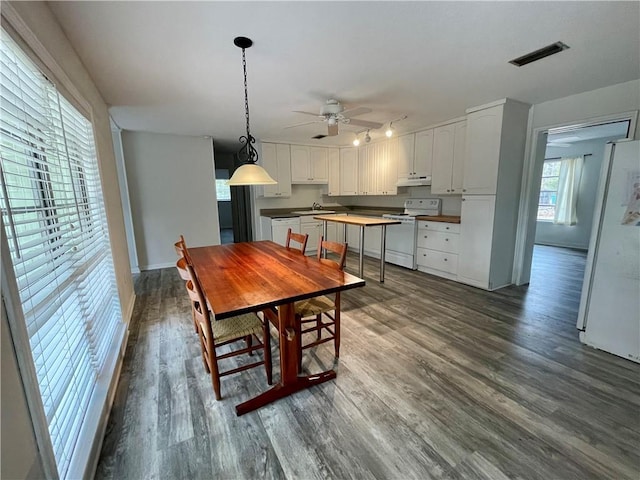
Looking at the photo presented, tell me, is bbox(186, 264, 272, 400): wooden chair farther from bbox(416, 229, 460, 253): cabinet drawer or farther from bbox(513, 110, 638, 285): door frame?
bbox(513, 110, 638, 285): door frame

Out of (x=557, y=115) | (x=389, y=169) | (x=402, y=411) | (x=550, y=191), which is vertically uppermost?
(x=557, y=115)

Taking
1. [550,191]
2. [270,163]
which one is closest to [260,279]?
[270,163]

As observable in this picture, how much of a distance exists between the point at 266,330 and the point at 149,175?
4075 mm

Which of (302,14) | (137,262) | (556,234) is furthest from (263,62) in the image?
(556,234)

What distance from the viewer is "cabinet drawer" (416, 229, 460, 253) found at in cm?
395

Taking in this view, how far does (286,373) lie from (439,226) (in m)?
3.29

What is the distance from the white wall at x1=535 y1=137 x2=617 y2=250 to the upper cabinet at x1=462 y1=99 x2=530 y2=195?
156 inches

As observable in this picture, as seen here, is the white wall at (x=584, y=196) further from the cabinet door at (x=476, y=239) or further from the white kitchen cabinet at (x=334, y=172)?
the white kitchen cabinet at (x=334, y=172)

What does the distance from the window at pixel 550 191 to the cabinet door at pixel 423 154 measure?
4.05 metres

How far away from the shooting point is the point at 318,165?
5.94 metres

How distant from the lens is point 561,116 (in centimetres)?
314

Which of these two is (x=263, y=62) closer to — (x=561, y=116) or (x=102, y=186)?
(x=102, y=186)

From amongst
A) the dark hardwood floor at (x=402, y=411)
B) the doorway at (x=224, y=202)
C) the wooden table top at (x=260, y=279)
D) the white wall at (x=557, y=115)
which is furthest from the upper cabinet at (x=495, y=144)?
the doorway at (x=224, y=202)

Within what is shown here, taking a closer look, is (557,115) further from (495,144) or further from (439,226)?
(439,226)
